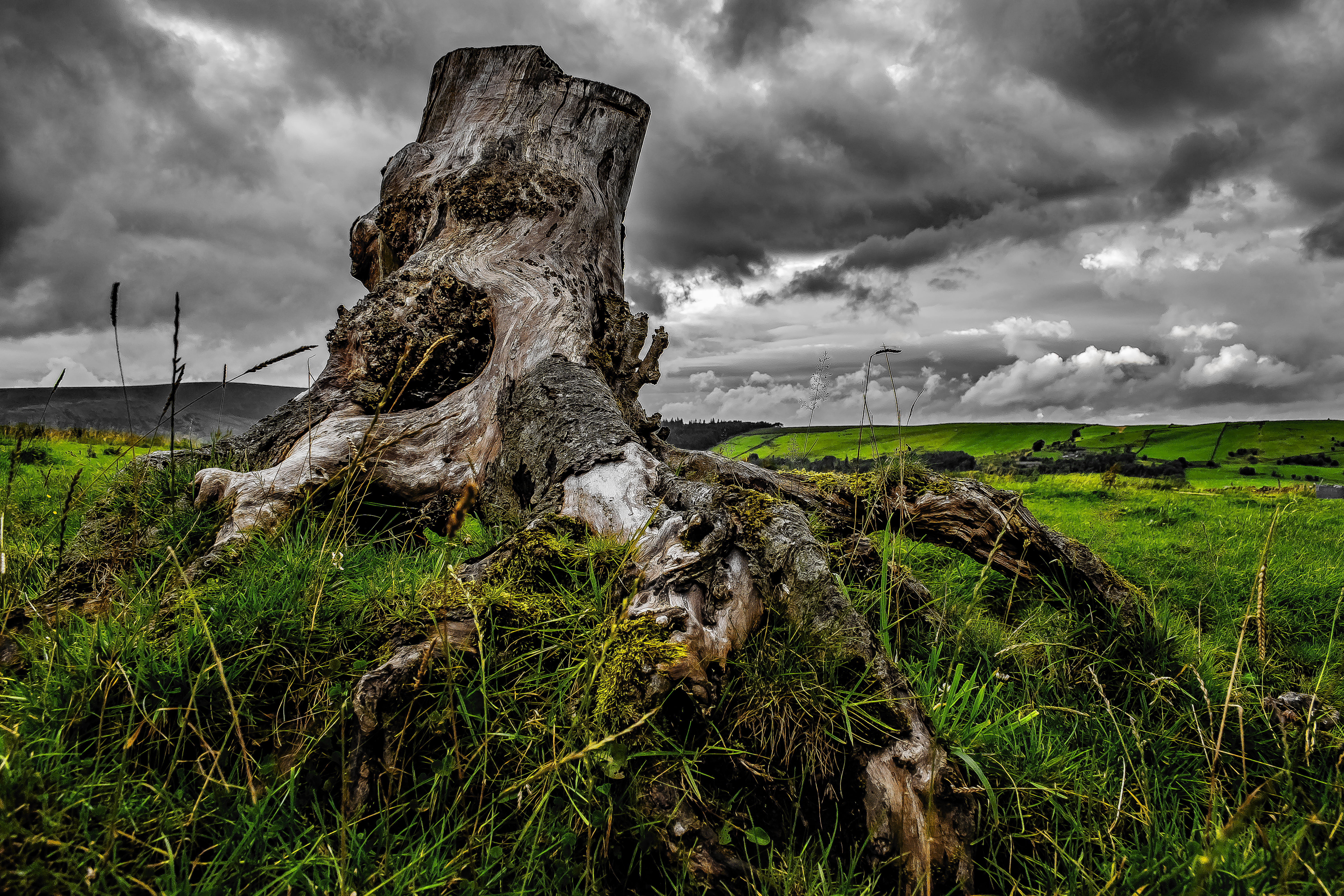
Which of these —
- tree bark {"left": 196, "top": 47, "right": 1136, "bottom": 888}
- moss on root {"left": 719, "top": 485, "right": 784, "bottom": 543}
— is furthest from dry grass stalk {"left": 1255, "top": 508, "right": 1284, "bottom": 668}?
moss on root {"left": 719, "top": 485, "right": 784, "bottom": 543}

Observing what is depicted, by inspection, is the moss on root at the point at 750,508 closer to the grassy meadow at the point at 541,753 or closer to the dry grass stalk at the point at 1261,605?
the grassy meadow at the point at 541,753

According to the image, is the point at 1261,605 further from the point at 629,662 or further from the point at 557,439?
the point at 557,439

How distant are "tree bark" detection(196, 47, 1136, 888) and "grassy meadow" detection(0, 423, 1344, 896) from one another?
0.43 ft

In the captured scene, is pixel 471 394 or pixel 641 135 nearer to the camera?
pixel 471 394

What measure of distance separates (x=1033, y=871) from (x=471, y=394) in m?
4.75

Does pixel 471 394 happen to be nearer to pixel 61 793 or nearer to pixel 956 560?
pixel 61 793

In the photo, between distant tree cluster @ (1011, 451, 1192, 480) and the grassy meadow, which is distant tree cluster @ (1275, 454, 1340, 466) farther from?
the grassy meadow

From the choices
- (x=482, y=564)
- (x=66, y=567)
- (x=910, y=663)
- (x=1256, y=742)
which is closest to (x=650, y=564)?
(x=482, y=564)

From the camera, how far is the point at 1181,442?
65125mm

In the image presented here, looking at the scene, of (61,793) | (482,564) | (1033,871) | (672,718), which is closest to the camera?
(61,793)

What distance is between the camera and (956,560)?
6230 mm

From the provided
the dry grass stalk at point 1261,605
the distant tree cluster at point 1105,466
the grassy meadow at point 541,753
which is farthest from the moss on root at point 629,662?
the distant tree cluster at point 1105,466

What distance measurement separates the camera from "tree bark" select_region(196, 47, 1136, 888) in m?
2.18

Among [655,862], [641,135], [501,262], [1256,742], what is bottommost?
[1256,742]
